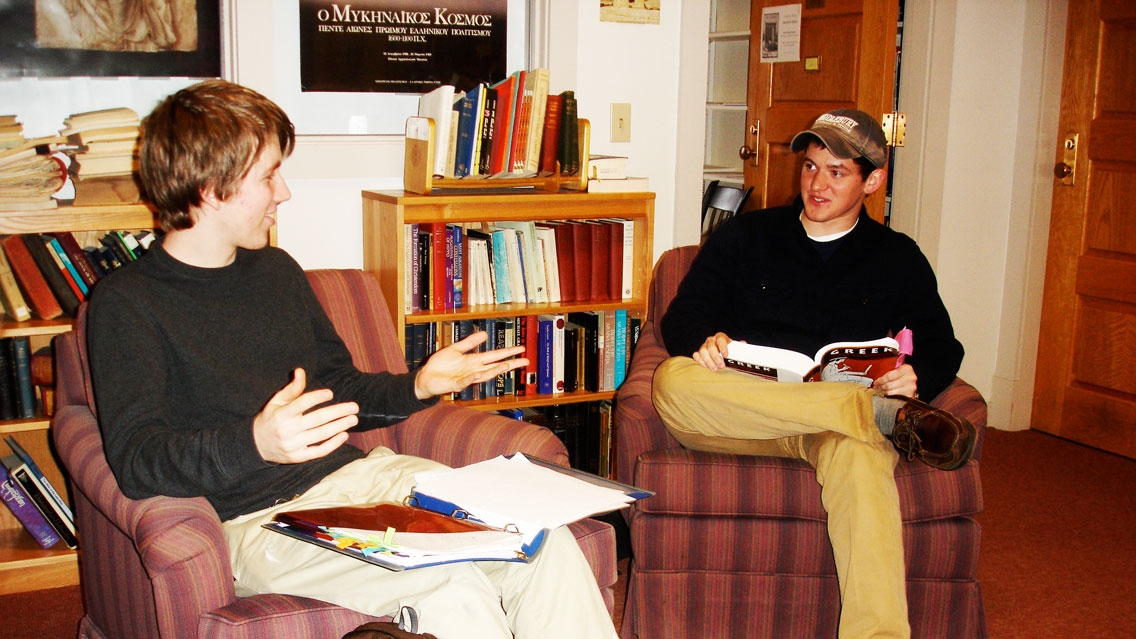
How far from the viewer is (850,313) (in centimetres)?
251

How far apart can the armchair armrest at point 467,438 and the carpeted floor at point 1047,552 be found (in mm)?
798

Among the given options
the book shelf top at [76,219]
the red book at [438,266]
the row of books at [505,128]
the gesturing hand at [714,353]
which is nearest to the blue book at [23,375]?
the book shelf top at [76,219]

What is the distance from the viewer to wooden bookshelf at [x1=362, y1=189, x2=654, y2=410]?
2779 mm

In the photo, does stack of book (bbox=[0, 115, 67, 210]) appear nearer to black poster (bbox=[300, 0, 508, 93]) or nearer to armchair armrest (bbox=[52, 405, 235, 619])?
black poster (bbox=[300, 0, 508, 93])

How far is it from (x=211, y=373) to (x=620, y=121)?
1.88 m

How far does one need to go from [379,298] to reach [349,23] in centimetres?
96

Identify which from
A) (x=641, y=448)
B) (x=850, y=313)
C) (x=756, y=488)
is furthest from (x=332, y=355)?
(x=850, y=313)

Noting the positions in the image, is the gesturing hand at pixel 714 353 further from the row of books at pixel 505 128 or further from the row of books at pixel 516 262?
the row of books at pixel 505 128

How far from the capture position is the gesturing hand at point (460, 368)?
1812 mm

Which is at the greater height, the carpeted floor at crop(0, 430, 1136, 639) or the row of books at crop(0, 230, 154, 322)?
the row of books at crop(0, 230, 154, 322)

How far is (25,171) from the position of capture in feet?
8.00

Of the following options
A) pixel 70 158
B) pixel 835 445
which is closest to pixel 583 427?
pixel 835 445

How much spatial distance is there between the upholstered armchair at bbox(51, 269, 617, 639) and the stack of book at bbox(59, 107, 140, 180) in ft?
1.85

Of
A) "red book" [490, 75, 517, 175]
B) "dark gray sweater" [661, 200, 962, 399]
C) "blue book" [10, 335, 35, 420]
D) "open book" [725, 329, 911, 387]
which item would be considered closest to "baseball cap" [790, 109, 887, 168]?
"dark gray sweater" [661, 200, 962, 399]
